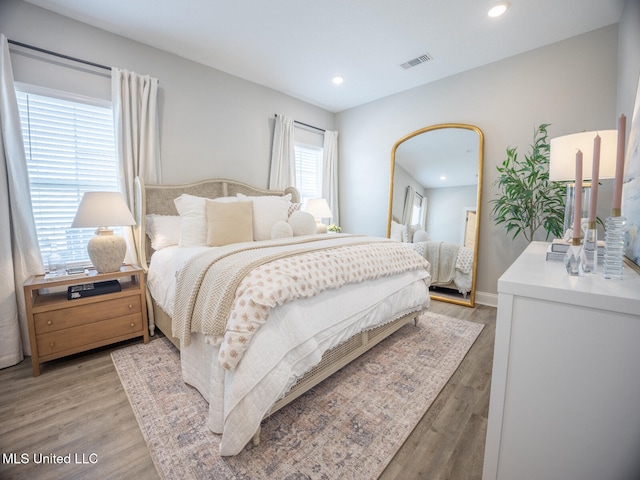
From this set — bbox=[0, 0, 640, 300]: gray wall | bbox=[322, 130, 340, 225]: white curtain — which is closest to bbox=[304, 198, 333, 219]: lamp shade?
bbox=[322, 130, 340, 225]: white curtain

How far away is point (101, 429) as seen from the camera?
4.65ft

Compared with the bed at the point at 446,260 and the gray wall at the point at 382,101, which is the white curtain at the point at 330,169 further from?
the bed at the point at 446,260

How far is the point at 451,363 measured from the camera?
2014mm

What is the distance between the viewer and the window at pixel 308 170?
418cm

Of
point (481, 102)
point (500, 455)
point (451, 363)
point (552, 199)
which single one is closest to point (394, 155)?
point (481, 102)

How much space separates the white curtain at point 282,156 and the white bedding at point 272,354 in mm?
2027

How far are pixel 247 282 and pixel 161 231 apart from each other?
66.3 inches

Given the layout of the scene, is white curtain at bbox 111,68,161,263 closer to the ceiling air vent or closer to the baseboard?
the ceiling air vent

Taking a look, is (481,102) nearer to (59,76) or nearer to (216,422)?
(216,422)

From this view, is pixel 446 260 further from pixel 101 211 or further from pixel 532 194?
pixel 101 211

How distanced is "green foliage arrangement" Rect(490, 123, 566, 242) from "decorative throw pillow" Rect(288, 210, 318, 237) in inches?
78.3

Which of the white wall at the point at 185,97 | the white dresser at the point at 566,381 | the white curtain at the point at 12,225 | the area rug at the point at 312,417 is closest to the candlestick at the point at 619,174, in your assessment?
the white dresser at the point at 566,381

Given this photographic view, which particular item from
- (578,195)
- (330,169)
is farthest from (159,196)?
(578,195)

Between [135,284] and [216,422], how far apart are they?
1.53 meters
